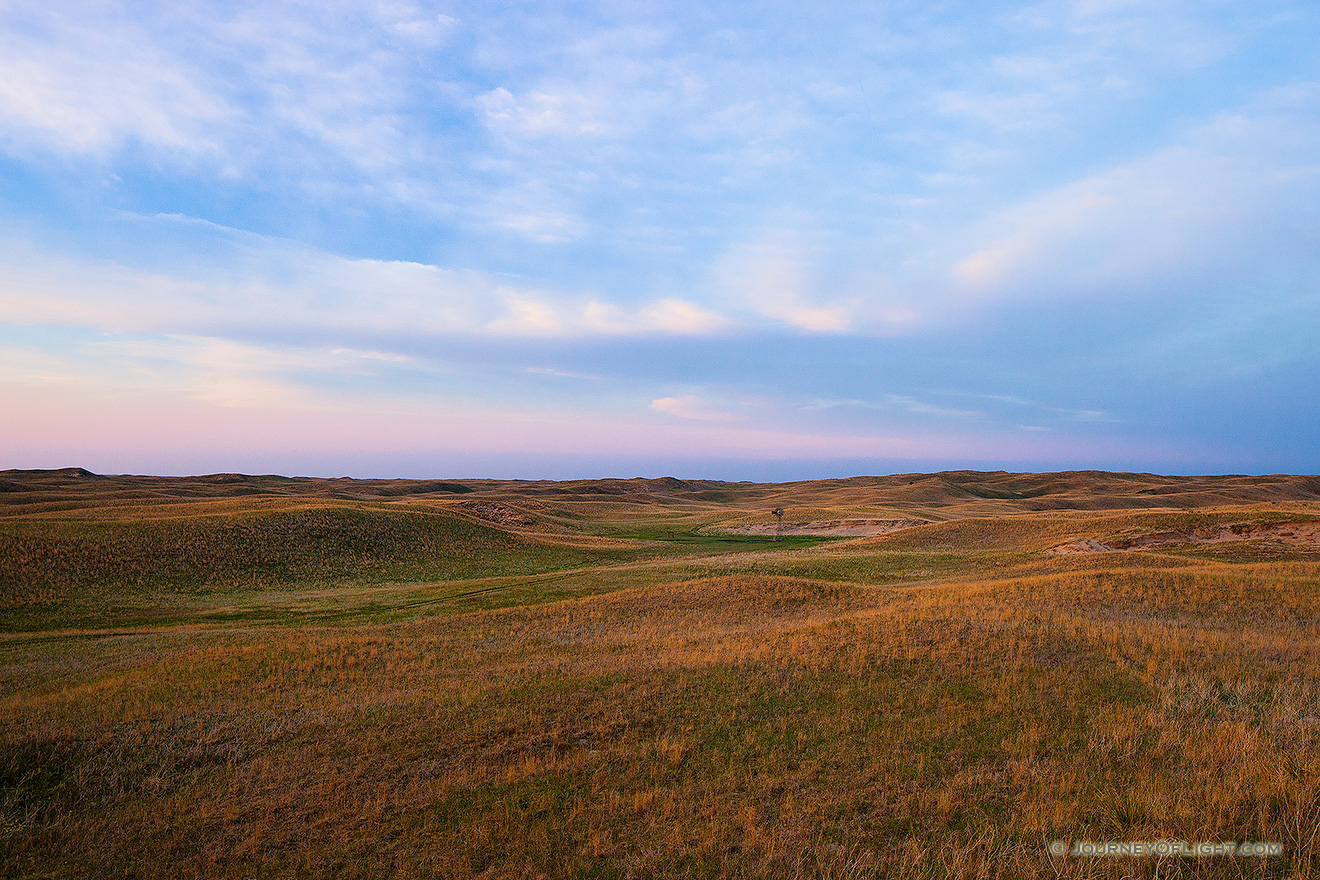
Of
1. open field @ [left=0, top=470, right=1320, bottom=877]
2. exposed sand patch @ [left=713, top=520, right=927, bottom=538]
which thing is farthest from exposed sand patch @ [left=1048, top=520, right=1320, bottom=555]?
exposed sand patch @ [left=713, top=520, right=927, bottom=538]

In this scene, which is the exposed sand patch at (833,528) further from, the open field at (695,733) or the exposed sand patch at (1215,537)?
the open field at (695,733)

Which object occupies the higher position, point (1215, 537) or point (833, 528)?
point (1215, 537)

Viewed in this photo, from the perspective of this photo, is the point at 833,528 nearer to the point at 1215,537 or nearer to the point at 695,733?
the point at 1215,537

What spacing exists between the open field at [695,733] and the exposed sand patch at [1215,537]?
375 inches

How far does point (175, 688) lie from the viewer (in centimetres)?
1452

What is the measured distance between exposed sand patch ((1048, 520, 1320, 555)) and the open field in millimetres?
9531

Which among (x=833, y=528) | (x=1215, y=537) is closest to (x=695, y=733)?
(x=1215, y=537)

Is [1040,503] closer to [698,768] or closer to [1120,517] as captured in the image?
[1120,517]

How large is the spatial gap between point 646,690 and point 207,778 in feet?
24.3

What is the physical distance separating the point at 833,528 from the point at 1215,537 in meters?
37.1

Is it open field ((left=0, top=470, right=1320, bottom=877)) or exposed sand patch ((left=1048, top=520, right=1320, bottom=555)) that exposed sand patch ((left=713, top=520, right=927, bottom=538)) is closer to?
exposed sand patch ((left=1048, top=520, right=1320, bottom=555))

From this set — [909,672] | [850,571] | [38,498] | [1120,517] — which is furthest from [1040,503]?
[38,498]

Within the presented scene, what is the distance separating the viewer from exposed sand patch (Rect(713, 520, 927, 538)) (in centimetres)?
6506

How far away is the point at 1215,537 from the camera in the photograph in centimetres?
3538
